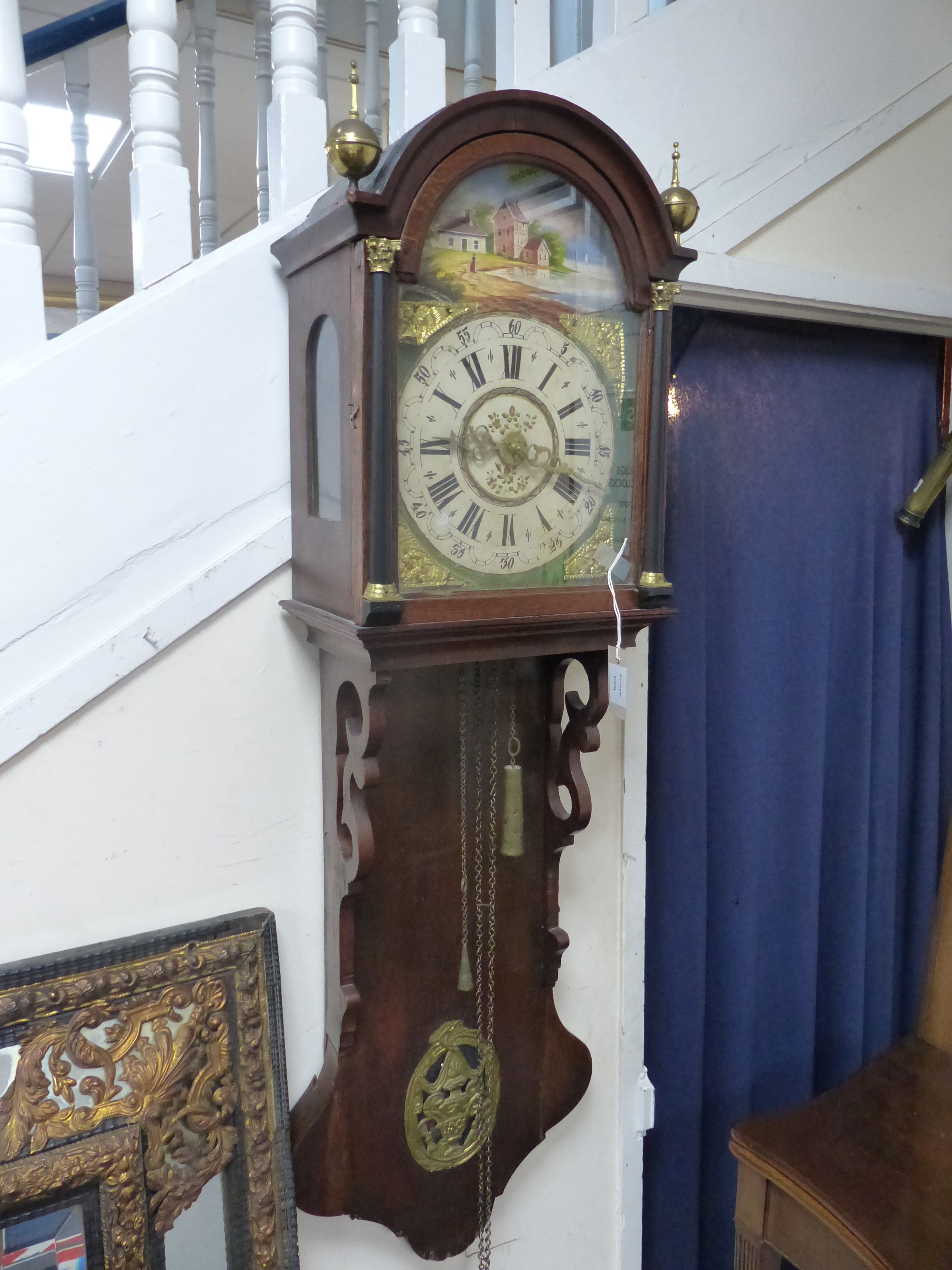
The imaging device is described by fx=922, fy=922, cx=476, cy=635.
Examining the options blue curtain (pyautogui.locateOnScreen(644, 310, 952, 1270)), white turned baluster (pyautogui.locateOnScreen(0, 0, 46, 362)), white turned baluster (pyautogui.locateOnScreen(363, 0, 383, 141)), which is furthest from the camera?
blue curtain (pyautogui.locateOnScreen(644, 310, 952, 1270))

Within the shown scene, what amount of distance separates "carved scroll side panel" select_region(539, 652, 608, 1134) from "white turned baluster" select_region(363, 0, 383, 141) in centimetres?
79

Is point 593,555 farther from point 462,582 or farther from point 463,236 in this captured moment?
point 463,236

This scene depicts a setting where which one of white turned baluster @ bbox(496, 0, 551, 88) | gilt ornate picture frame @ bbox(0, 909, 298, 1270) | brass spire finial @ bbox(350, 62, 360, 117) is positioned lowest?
gilt ornate picture frame @ bbox(0, 909, 298, 1270)

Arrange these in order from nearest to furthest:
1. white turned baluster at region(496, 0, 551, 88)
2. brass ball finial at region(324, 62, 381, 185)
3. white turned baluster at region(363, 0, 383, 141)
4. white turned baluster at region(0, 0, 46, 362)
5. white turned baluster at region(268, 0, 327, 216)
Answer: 1. brass ball finial at region(324, 62, 381, 185)
2. white turned baluster at region(0, 0, 46, 362)
3. white turned baluster at region(268, 0, 327, 216)
4. white turned baluster at region(496, 0, 551, 88)
5. white turned baluster at region(363, 0, 383, 141)

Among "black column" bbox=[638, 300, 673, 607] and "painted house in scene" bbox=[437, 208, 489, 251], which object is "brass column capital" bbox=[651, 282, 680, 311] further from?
"painted house in scene" bbox=[437, 208, 489, 251]

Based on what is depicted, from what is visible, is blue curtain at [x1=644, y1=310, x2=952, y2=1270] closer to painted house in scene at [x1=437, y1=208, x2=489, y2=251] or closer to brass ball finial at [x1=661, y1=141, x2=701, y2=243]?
brass ball finial at [x1=661, y1=141, x2=701, y2=243]

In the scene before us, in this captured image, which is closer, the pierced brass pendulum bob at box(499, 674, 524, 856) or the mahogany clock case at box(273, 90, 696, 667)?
the mahogany clock case at box(273, 90, 696, 667)

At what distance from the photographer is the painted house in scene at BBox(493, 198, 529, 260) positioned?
33.2 inches

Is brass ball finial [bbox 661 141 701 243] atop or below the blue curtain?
atop

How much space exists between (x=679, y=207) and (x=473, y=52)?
0.40 meters

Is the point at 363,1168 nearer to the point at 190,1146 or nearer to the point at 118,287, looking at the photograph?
the point at 190,1146

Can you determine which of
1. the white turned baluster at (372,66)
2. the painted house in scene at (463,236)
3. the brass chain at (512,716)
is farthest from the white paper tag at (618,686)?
the white turned baluster at (372,66)

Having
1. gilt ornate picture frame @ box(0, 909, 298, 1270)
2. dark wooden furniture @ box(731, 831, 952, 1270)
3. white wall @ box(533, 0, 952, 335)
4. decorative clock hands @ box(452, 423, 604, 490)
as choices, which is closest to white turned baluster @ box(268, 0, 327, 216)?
white wall @ box(533, 0, 952, 335)

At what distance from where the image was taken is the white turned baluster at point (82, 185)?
1065 millimetres
